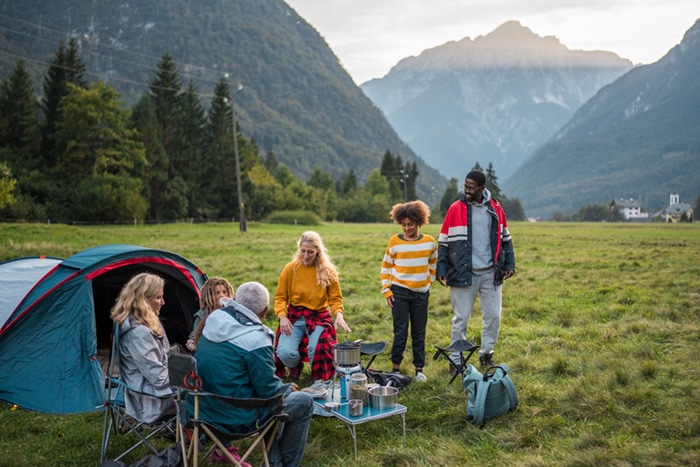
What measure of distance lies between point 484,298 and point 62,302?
514 centimetres

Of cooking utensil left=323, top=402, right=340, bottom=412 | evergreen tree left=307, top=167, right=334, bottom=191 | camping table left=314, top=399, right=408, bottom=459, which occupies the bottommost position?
camping table left=314, top=399, right=408, bottom=459

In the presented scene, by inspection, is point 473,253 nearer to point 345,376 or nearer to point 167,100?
point 345,376

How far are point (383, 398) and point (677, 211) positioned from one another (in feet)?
302

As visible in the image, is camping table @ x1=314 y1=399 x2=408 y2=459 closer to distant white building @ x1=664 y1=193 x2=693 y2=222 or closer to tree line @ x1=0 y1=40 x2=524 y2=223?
tree line @ x1=0 y1=40 x2=524 y2=223

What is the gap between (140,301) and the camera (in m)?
5.19

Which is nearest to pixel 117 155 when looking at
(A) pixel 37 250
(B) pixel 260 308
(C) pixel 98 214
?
(C) pixel 98 214

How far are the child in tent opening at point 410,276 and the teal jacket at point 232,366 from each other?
2.81m

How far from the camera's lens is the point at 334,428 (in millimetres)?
5551

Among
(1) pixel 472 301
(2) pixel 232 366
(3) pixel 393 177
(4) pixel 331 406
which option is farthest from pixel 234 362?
(3) pixel 393 177

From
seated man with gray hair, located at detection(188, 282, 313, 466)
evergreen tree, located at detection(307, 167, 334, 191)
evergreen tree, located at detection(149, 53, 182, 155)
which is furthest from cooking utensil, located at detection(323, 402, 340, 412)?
evergreen tree, located at detection(307, 167, 334, 191)

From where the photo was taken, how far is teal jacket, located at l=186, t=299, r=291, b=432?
4.03 meters

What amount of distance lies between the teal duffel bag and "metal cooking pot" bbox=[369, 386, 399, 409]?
95 centimetres

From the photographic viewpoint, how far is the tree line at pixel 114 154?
142ft

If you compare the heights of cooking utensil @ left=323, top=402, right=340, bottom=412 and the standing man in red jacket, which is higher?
the standing man in red jacket
